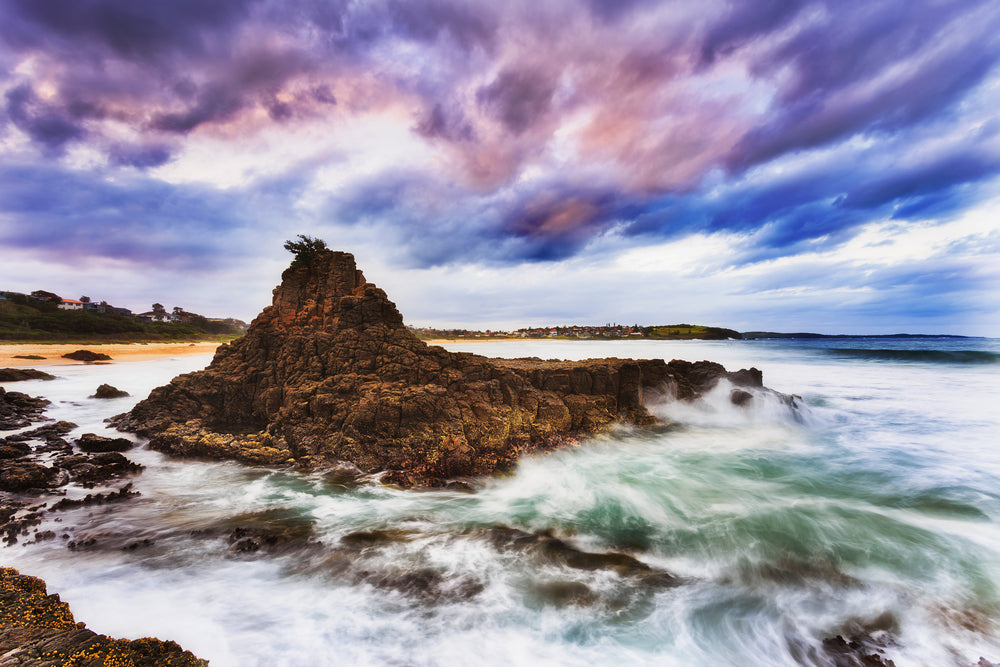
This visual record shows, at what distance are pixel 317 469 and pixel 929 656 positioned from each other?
39.0ft

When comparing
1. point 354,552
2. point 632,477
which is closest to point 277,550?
point 354,552

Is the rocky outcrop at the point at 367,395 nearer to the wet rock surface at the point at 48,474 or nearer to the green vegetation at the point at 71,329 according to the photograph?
the wet rock surface at the point at 48,474

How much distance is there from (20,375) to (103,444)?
2180 cm

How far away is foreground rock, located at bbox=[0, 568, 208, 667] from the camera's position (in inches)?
144

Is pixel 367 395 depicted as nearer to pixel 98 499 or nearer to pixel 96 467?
pixel 98 499

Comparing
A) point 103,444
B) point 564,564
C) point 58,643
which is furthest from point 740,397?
point 103,444

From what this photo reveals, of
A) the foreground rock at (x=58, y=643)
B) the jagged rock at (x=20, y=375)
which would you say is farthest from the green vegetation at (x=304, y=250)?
the jagged rock at (x=20, y=375)

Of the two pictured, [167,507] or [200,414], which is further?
[200,414]

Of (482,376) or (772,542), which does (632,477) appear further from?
(482,376)

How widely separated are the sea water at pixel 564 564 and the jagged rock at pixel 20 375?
72.2 feet

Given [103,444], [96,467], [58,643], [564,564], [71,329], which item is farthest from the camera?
[71,329]

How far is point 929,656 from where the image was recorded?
4.88m

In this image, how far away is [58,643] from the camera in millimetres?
3836

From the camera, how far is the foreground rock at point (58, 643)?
3.65 metres
